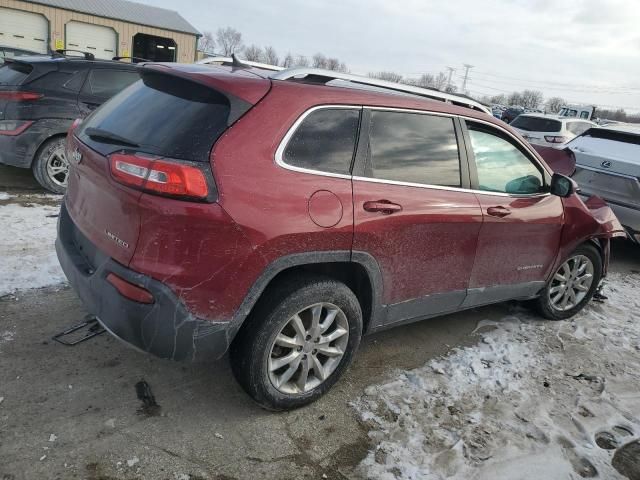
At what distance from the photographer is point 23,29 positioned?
28906 millimetres

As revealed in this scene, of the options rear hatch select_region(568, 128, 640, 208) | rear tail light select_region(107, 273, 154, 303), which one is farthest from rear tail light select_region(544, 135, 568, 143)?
rear tail light select_region(107, 273, 154, 303)

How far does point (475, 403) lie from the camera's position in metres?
3.19

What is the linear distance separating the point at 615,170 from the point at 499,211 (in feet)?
12.4

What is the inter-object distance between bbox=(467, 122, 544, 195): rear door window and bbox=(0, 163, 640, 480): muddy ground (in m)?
1.40

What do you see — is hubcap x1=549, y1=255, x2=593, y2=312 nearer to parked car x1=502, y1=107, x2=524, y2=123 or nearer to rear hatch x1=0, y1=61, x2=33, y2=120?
rear hatch x1=0, y1=61, x2=33, y2=120

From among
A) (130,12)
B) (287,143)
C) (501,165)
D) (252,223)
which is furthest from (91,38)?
(252,223)

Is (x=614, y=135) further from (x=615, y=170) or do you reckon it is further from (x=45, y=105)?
(x=45, y=105)

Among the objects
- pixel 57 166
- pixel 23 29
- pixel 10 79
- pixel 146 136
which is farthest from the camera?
pixel 23 29

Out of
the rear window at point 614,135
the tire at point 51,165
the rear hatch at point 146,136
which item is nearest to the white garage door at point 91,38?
the tire at point 51,165

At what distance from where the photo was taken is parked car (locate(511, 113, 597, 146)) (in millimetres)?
14953

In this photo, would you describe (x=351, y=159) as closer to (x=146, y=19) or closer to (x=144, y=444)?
(x=144, y=444)

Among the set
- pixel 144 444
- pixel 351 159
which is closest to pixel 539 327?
pixel 351 159

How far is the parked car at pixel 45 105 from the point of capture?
20.1 feet

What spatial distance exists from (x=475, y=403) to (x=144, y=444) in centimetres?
195
